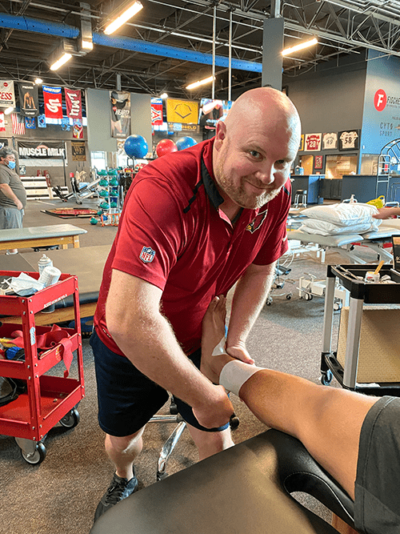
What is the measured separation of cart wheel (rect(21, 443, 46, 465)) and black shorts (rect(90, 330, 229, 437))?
2.06 feet

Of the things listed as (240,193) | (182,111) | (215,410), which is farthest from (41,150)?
(215,410)

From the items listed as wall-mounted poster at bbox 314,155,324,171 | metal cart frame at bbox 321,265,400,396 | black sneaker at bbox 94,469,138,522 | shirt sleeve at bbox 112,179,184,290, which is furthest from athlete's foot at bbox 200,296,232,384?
wall-mounted poster at bbox 314,155,324,171

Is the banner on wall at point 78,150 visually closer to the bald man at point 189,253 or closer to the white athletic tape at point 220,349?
the bald man at point 189,253

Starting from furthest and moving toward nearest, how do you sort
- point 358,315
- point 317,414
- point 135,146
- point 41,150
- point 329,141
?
1. point 41,150
2. point 329,141
3. point 135,146
4. point 358,315
5. point 317,414

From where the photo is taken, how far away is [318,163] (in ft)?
47.2

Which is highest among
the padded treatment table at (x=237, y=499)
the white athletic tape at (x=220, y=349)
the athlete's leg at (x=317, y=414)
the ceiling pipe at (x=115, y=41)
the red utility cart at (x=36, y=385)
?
the ceiling pipe at (x=115, y=41)

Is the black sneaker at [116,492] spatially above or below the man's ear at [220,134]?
below

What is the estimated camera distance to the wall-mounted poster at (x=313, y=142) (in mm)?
14195

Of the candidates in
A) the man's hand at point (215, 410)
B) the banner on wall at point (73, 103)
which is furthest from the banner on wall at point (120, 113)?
the man's hand at point (215, 410)

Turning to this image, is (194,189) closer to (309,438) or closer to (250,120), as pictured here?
(250,120)

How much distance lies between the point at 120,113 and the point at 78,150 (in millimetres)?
6883

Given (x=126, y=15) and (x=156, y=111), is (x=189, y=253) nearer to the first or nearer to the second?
(x=126, y=15)

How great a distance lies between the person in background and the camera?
4.81 m

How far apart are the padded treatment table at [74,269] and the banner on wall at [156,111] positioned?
12.9 m
